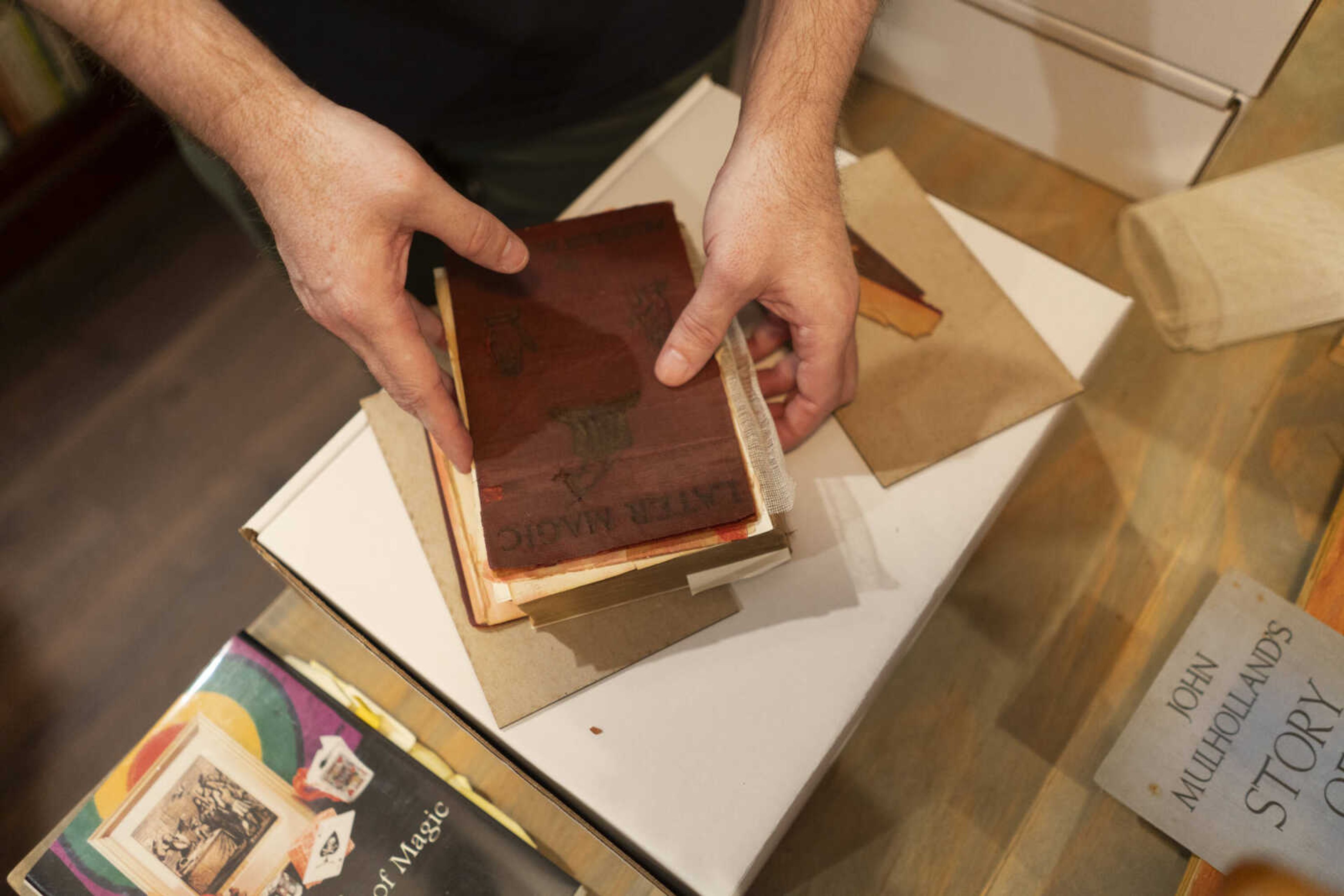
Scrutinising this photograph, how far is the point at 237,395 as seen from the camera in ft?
4.61

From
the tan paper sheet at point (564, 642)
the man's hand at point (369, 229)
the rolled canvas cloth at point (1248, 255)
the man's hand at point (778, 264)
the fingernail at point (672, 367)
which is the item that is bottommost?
the tan paper sheet at point (564, 642)

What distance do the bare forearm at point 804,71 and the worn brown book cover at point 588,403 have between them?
0.36 ft

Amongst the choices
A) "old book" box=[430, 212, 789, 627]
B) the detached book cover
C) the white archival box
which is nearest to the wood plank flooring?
the detached book cover

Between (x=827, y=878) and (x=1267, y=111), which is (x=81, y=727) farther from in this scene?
(x=1267, y=111)

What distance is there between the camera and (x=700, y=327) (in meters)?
0.59

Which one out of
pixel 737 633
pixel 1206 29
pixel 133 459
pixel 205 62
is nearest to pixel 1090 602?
pixel 737 633

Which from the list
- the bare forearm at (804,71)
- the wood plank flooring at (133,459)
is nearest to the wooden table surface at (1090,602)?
the bare forearm at (804,71)

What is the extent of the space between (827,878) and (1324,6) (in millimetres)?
1070

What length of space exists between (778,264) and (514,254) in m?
0.19

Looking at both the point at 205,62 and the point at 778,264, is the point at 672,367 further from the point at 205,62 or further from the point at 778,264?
the point at 205,62

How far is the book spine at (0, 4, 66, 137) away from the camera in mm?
1356

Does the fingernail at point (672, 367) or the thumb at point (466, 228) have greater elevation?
the fingernail at point (672, 367)

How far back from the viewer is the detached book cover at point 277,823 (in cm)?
67

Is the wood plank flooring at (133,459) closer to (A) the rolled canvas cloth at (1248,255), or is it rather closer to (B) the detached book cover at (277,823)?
(B) the detached book cover at (277,823)
